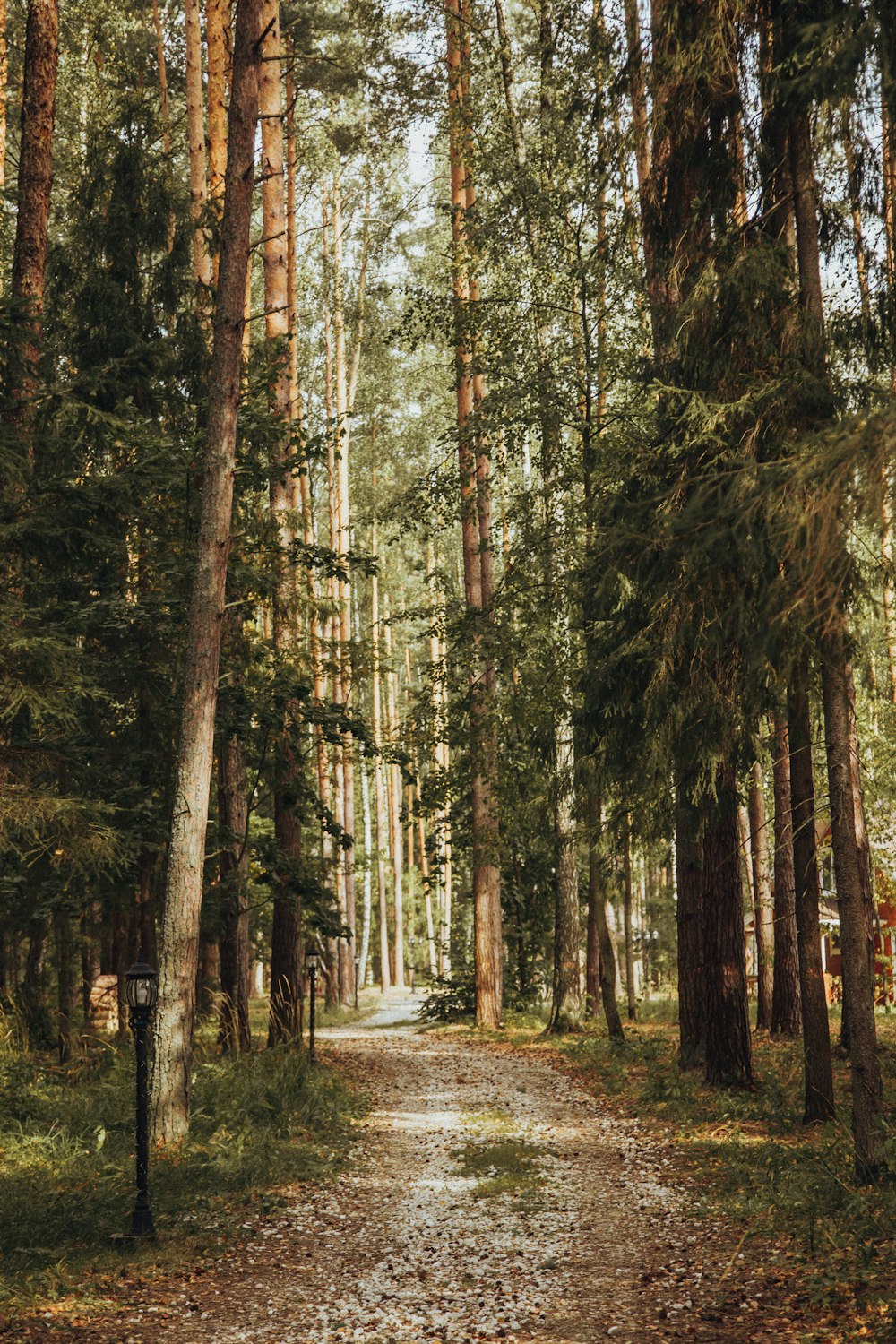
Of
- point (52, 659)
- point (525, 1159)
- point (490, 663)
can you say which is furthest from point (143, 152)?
point (525, 1159)

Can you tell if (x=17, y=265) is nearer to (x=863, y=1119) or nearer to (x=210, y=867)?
(x=210, y=867)

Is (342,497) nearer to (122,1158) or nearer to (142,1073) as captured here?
(122,1158)

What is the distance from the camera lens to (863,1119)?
673cm

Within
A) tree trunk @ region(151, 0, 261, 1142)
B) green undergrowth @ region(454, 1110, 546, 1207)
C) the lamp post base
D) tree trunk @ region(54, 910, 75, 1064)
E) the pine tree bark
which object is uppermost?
the pine tree bark

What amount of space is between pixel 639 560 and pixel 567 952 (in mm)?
11736

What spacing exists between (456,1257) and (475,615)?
10.1 m

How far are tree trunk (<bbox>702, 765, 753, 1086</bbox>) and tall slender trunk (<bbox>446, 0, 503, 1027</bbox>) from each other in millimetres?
5377

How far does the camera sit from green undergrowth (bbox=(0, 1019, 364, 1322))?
580 cm

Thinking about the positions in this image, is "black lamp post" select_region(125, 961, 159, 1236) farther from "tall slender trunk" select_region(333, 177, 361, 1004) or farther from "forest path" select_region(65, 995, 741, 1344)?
"tall slender trunk" select_region(333, 177, 361, 1004)

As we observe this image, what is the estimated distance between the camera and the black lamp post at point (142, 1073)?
244 inches

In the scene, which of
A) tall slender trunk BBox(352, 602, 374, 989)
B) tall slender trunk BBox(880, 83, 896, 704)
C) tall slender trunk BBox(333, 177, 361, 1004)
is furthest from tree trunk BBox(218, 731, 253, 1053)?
tall slender trunk BBox(352, 602, 374, 989)

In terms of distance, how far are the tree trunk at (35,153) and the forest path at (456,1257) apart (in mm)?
7094

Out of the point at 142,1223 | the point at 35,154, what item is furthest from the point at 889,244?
the point at 35,154

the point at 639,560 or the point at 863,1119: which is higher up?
the point at 639,560
